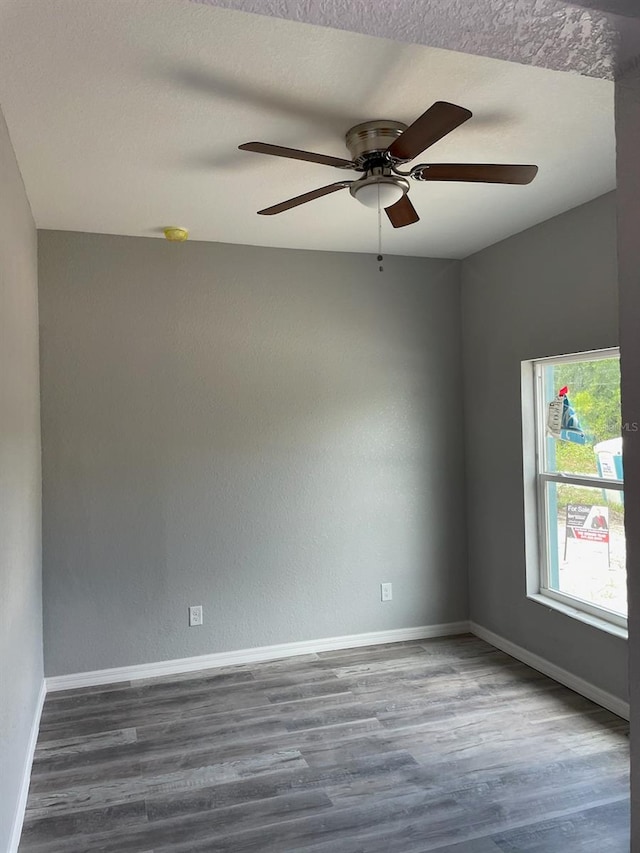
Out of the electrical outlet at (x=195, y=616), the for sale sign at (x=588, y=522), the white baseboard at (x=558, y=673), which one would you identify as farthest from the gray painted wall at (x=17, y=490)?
the for sale sign at (x=588, y=522)

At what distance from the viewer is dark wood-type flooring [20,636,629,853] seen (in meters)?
2.16

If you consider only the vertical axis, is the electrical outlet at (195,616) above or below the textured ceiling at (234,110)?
below

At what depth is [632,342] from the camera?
1.15 meters

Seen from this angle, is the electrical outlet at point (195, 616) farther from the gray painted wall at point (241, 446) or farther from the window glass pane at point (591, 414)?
the window glass pane at point (591, 414)

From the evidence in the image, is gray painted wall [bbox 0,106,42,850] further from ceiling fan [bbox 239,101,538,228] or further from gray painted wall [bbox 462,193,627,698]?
gray painted wall [bbox 462,193,627,698]

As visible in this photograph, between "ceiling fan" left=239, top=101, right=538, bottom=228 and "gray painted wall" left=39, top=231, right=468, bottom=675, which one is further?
"gray painted wall" left=39, top=231, right=468, bottom=675

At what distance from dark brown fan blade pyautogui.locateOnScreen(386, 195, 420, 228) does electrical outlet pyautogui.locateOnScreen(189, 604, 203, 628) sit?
2.42 metres

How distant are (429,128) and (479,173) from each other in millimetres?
368

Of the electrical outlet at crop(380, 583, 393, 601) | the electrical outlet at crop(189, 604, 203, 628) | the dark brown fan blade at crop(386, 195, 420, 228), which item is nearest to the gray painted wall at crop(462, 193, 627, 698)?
the electrical outlet at crop(380, 583, 393, 601)

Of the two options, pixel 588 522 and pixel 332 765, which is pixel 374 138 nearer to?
pixel 588 522

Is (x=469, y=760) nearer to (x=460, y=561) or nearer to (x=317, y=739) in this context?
(x=317, y=739)

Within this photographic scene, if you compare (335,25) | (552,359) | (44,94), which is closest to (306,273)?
(552,359)

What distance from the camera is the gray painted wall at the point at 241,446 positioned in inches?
136

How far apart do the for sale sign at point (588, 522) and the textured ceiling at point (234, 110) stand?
159cm
